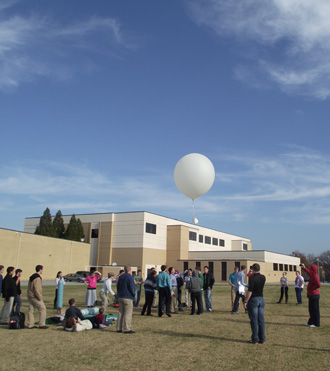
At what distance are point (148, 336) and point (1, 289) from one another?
4.74 meters

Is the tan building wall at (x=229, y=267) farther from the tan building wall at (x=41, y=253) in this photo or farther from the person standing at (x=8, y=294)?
the person standing at (x=8, y=294)

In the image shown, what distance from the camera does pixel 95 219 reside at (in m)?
62.3

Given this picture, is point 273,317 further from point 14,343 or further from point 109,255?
point 109,255

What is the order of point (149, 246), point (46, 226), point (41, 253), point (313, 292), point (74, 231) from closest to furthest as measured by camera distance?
point (313, 292)
point (41, 253)
point (149, 246)
point (74, 231)
point (46, 226)

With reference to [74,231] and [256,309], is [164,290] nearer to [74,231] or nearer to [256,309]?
[256,309]

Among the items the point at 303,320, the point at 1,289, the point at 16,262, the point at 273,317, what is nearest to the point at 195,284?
the point at 273,317

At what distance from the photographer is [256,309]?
27.4 ft

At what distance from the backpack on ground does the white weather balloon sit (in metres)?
11.1

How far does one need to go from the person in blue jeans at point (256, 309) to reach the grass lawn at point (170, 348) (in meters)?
0.24

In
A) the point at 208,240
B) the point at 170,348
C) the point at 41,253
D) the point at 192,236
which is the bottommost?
the point at 170,348

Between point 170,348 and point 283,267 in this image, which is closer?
point 170,348

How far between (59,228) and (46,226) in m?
2.29

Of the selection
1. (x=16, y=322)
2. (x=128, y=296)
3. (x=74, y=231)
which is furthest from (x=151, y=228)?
(x=128, y=296)

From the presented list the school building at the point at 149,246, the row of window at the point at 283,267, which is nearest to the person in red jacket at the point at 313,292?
Result: the school building at the point at 149,246
